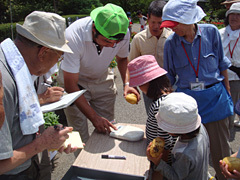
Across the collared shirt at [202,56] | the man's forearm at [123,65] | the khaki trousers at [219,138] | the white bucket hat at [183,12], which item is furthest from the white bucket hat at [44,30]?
the khaki trousers at [219,138]

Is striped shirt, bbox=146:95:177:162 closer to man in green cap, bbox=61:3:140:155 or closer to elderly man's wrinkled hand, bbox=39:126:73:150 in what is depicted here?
man in green cap, bbox=61:3:140:155

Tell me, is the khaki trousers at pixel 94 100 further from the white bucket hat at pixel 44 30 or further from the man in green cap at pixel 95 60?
the white bucket hat at pixel 44 30

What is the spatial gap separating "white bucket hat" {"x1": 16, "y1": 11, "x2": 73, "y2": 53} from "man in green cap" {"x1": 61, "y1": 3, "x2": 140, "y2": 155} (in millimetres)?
606

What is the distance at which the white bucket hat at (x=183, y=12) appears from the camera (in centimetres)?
189

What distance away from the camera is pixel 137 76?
71.9 inches

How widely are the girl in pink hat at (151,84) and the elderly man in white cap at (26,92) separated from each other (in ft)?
2.11

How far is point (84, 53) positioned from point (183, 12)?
38.1 inches

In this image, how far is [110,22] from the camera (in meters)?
1.88

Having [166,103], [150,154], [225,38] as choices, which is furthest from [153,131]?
[225,38]

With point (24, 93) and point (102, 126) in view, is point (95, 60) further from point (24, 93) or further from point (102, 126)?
point (24, 93)

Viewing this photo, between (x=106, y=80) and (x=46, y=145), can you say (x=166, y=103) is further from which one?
(x=106, y=80)

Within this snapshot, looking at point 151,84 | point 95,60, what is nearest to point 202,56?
point 151,84

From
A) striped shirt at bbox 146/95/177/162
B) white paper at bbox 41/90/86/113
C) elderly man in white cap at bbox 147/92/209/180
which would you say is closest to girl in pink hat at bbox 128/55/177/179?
striped shirt at bbox 146/95/177/162

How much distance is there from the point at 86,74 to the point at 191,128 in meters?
1.37
